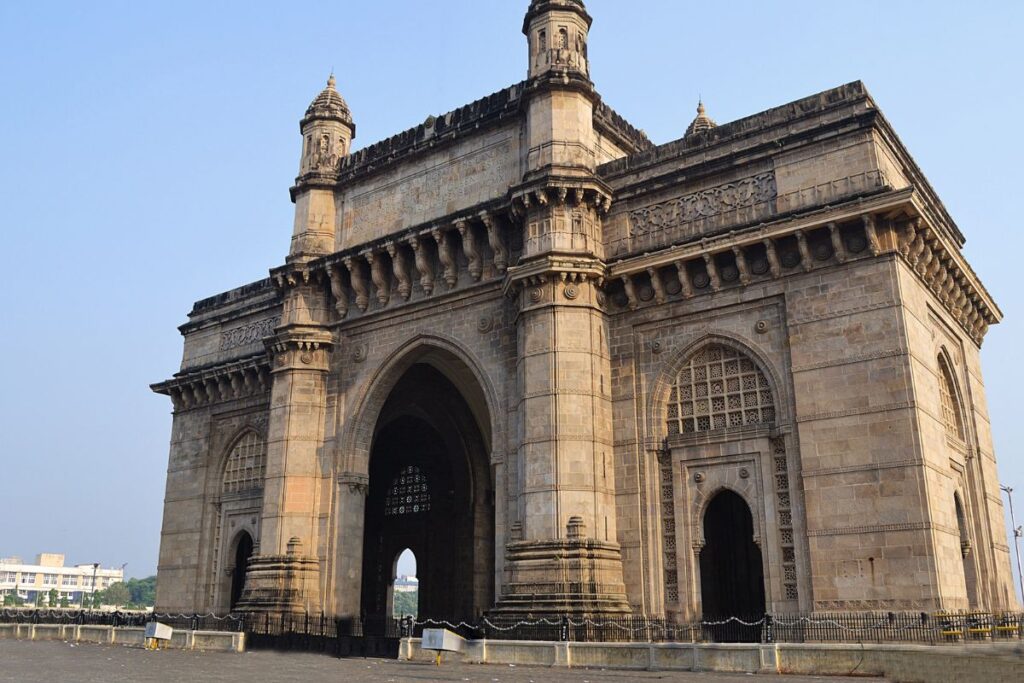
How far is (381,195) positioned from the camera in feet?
88.8

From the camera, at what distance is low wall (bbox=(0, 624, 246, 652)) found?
22406 millimetres

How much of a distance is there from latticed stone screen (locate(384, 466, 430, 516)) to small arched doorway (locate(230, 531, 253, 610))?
5.62 meters

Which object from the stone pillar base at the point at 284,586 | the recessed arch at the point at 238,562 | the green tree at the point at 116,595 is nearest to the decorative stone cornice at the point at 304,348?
the stone pillar base at the point at 284,586

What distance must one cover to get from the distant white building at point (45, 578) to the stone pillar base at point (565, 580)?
525 ft

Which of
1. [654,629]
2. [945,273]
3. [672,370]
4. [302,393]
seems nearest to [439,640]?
[654,629]

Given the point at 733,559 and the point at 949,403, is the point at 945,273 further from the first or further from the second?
the point at 733,559

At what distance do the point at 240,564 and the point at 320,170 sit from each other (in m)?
Result: 13.9

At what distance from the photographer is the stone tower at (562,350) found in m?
19.3

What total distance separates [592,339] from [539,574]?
18.0 ft

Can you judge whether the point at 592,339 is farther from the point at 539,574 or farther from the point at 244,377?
the point at 244,377

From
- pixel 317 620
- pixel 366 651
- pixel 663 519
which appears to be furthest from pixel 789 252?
pixel 317 620

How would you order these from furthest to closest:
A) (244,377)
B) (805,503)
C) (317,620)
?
1. (244,377)
2. (317,620)
3. (805,503)

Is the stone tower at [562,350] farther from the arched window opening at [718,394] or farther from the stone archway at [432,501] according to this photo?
the stone archway at [432,501]

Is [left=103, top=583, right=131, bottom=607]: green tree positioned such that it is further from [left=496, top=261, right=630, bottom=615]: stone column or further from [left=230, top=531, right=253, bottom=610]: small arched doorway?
[left=496, top=261, right=630, bottom=615]: stone column
